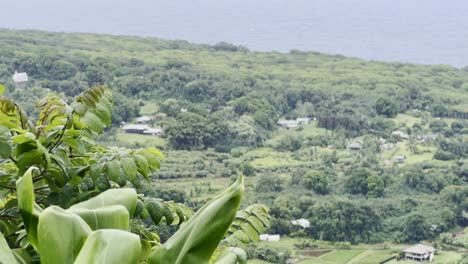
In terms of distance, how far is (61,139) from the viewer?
164cm

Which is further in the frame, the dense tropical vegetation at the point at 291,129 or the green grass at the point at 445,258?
the dense tropical vegetation at the point at 291,129

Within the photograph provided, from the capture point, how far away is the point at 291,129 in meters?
27.0

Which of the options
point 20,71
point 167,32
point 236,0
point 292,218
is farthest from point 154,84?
point 236,0

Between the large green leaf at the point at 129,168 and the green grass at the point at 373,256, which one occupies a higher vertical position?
the large green leaf at the point at 129,168

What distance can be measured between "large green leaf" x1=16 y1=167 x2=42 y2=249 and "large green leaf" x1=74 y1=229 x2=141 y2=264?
0.14 m

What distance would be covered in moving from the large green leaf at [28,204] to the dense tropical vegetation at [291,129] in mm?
8352

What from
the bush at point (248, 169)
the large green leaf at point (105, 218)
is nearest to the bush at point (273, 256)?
the bush at point (248, 169)

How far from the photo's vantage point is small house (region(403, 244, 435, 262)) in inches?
597

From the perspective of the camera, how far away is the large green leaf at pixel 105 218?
111 cm

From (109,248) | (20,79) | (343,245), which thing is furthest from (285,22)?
(109,248)

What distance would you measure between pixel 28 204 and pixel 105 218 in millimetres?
99

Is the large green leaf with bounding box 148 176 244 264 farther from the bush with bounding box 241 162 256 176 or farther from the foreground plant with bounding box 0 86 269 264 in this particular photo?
the bush with bounding box 241 162 256 176

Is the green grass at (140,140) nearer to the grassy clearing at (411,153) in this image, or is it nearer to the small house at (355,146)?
the small house at (355,146)

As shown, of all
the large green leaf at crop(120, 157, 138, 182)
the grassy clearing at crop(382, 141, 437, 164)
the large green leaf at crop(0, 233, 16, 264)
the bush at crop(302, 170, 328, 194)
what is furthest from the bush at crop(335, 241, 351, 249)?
the large green leaf at crop(0, 233, 16, 264)
